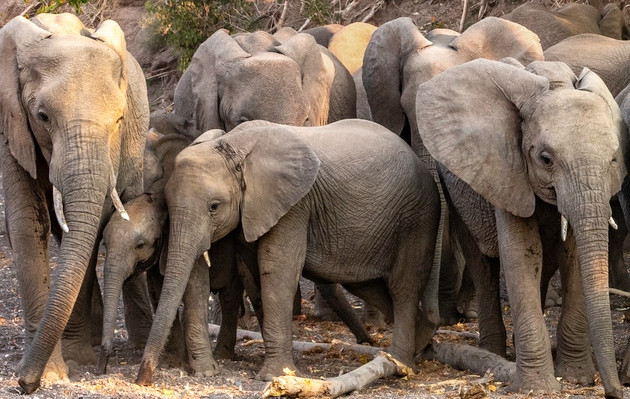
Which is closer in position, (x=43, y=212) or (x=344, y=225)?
(x=43, y=212)

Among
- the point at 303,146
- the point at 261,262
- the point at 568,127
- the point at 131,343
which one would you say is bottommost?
the point at 131,343

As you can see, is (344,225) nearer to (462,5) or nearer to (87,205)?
(87,205)

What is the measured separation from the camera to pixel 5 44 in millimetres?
7605

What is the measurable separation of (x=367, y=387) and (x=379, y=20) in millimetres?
8309

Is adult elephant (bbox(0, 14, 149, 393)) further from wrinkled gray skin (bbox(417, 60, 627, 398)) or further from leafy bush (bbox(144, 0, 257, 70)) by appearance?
leafy bush (bbox(144, 0, 257, 70))

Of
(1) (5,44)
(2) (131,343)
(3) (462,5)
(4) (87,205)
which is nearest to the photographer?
(4) (87,205)

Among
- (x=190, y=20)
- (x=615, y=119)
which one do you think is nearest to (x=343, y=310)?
(x=615, y=119)

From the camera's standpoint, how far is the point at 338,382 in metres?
7.37

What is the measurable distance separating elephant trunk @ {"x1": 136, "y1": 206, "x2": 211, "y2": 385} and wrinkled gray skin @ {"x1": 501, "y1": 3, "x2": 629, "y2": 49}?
5.05 metres

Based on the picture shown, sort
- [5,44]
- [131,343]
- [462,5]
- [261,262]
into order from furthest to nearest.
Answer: [462,5] → [131,343] → [261,262] → [5,44]

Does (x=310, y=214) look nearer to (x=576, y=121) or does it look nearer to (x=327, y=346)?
(x=327, y=346)

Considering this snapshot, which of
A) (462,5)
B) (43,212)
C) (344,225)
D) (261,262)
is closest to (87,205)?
(43,212)

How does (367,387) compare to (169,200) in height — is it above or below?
below

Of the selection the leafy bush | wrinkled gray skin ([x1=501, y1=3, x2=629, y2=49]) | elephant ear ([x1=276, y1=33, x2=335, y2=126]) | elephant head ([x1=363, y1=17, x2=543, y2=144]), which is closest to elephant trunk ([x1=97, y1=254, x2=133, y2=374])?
elephant ear ([x1=276, y1=33, x2=335, y2=126])
